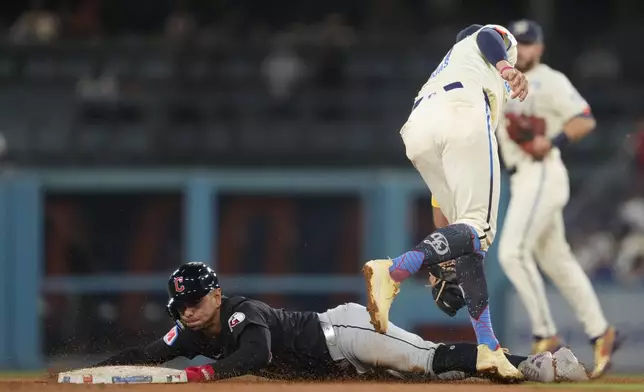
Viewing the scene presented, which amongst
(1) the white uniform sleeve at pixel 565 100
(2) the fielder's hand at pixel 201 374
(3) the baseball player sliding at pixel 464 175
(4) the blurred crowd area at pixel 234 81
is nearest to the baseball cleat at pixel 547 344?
(1) the white uniform sleeve at pixel 565 100

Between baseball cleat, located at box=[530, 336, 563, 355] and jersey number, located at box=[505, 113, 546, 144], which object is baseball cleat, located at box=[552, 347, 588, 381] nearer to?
baseball cleat, located at box=[530, 336, 563, 355]

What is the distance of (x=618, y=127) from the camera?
13.5m

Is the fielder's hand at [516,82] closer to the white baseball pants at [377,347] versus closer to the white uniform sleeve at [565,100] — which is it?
the white baseball pants at [377,347]

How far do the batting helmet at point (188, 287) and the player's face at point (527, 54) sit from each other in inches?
123

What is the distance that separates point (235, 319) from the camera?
19.0ft

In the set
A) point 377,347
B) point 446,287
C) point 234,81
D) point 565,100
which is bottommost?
point 377,347

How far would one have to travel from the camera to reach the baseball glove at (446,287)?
5820mm

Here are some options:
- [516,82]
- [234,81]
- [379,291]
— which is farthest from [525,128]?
[234,81]

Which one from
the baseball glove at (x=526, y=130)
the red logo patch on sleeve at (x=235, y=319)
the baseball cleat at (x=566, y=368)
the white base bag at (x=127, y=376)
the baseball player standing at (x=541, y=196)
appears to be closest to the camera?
the white base bag at (x=127, y=376)

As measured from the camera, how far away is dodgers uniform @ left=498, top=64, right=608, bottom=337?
798 cm

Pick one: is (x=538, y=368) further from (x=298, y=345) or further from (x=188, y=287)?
(x=188, y=287)

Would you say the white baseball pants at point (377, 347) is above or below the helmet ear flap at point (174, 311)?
below

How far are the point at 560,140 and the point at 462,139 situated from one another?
2.65 meters

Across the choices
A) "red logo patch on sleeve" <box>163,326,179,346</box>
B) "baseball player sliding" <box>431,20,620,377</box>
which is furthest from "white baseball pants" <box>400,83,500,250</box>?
"baseball player sliding" <box>431,20,620,377</box>
